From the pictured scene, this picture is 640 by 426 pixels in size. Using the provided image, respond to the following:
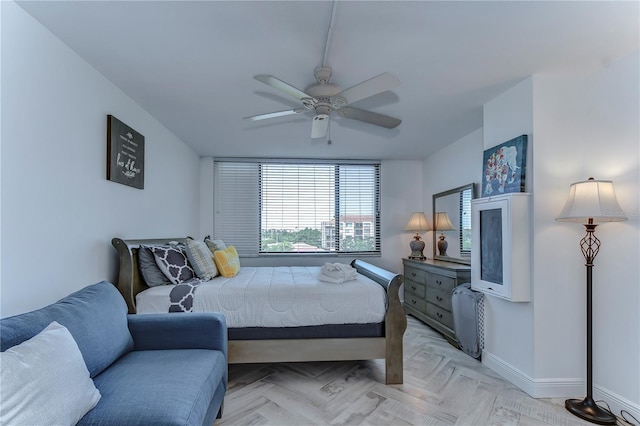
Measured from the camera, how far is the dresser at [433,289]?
11.4 ft

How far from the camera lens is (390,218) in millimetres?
5324

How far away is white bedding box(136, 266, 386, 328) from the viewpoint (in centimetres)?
254

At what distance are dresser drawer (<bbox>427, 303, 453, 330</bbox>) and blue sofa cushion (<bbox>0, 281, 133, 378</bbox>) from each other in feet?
9.85

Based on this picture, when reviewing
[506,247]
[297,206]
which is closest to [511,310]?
[506,247]

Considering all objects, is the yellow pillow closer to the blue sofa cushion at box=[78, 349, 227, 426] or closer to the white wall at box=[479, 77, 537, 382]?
the blue sofa cushion at box=[78, 349, 227, 426]

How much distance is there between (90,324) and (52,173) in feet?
3.11

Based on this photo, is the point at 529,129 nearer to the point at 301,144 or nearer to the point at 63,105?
the point at 301,144

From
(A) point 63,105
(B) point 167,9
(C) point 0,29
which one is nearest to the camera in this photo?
(C) point 0,29

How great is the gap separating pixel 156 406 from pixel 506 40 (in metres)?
2.61

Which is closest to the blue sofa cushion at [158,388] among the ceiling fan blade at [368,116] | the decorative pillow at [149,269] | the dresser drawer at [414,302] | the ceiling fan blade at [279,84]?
the decorative pillow at [149,269]

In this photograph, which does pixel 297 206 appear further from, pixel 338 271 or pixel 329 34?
pixel 329 34

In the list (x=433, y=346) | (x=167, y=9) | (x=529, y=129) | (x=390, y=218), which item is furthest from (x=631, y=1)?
(x=390, y=218)

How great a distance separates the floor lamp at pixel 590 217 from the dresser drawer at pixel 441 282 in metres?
1.34

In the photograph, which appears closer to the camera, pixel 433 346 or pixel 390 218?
pixel 433 346
